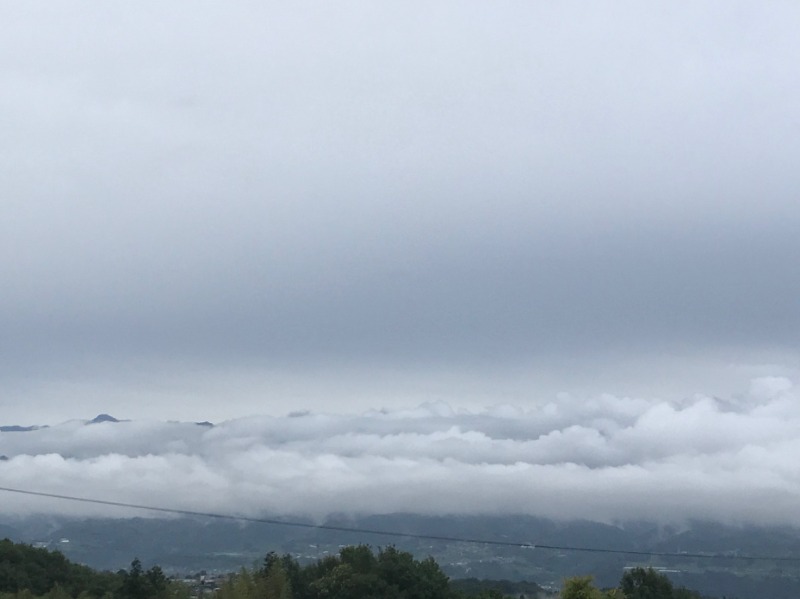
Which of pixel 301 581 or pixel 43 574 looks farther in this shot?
pixel 43 574

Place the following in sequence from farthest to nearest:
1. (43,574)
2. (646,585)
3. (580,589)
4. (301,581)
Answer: (43,574) → (301,581) → (646,585) → (580,589)

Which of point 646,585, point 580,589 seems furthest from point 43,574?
point 580,589

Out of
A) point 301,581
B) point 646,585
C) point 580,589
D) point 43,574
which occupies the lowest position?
point 43,574

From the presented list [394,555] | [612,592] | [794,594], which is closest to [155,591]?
[394,555]

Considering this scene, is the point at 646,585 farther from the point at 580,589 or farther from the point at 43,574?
the point at 43,574

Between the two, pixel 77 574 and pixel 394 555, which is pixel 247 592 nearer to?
pixel 394 555

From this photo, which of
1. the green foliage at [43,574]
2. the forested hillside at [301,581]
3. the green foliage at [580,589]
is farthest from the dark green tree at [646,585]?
the green foliage at [43,574]

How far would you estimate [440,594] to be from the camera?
7681 cm

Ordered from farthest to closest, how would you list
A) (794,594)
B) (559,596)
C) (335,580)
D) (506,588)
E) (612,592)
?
(794,594) → (506,588) → (335,580) → (612,592) → (559,596)

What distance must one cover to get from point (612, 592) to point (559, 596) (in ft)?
16.1

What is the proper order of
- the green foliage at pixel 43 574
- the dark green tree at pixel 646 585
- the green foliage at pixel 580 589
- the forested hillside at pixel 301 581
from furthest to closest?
the green foliage at pixel 43 574
the dark green tree at pixel 646 585
the forested hillside at pixel 301 581
the green foliage at pixel 580 589

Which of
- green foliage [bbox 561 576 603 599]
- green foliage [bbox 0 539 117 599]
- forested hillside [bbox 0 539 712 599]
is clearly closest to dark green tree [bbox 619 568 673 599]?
forested hillside [bbox 0 539 712 599]

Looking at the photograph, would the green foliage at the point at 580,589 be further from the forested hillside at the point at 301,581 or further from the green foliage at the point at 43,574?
the green foliage at the point at 43,574

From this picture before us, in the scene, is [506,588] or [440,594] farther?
[506,588]
